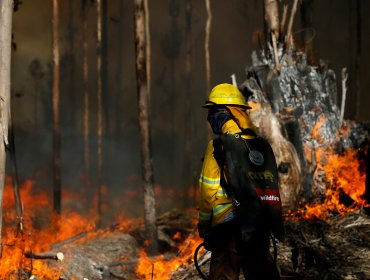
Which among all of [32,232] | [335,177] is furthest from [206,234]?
[32,232]

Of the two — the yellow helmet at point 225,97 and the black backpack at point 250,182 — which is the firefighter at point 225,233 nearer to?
the black backpack at point 250,182

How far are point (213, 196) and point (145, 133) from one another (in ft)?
25.0

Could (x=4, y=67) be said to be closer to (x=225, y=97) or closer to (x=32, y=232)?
(x=225, y=97)

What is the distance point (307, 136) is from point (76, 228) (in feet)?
32.5

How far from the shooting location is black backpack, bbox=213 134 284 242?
3.74 metres

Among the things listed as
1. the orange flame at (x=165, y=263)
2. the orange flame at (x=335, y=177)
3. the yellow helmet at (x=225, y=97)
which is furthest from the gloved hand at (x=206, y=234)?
the orange flame at (x=335, y=177)

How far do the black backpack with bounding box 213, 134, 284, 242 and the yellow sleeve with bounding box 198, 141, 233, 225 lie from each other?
5 centimetres

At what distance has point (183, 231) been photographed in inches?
489

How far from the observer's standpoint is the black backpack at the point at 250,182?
3736 mm

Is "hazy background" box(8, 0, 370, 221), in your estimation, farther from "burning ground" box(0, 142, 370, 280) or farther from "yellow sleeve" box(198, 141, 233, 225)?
"yellow sleeve" box(198, 141, 233, 225)

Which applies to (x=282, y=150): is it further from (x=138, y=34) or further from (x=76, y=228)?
(x=76, y=228)

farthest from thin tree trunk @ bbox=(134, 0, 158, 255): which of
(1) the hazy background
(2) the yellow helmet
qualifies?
(1) the hazy background

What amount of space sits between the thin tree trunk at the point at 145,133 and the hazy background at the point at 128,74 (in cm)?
2067

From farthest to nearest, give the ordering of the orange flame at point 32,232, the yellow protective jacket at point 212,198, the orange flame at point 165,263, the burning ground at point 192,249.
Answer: the orange flame at point 165,263 < the orange flame at point 32,232 < the burning ground at point 192,249 < the yellow protective jacket at point 212,198
